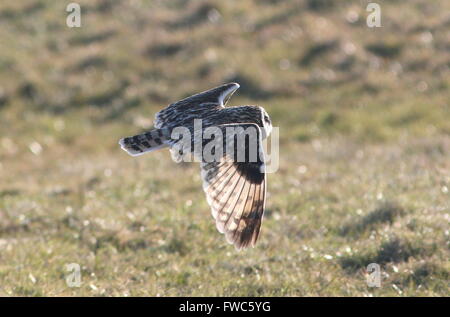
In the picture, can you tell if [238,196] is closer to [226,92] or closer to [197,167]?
[226,92]

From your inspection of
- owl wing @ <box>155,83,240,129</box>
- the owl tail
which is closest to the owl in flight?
the owl tail

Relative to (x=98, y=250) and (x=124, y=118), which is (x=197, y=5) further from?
(x=98, y=250)

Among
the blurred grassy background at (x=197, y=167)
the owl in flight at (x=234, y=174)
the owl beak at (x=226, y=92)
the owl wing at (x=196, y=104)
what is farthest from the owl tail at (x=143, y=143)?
the owl beak at (x=226, y=92)

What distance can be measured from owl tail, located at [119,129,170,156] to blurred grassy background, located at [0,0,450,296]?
134cm

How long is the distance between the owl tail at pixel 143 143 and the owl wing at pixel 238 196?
1.07 meters

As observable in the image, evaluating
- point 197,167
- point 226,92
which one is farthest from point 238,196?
point 197,167

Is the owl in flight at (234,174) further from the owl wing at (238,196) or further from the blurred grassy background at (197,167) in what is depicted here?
the blurred grassy background at (197,167)

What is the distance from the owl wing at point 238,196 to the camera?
6.39 meters

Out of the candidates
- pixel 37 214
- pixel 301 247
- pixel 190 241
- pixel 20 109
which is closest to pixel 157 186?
pixel 37 214

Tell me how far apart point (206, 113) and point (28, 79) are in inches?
455

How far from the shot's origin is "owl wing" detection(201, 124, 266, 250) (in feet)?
21.0

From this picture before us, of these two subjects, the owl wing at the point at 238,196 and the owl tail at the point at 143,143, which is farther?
the owl tail at the point at 143,143

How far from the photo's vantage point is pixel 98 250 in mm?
8852

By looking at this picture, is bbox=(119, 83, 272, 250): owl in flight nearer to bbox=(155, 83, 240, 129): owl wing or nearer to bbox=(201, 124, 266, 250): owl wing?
bbox=(201, 124, 266, 250): owl wing
